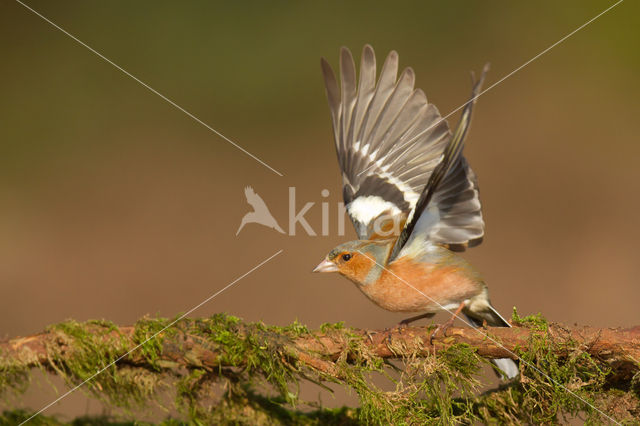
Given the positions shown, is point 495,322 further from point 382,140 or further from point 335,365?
point 382,140

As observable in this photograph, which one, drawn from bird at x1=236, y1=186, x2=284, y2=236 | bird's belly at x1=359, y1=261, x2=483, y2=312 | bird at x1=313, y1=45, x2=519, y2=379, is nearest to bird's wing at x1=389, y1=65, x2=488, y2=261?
bird at x1=313, y1=45, x2=519, y2=379

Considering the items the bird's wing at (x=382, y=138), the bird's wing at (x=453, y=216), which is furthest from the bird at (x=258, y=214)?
the bird's wing at (x=453, y=216)

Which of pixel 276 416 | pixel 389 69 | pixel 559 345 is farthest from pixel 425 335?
pixel 389 69

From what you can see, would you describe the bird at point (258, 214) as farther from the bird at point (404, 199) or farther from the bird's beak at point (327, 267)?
the bird's beak at point (327, 267)

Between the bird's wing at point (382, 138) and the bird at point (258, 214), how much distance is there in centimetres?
330

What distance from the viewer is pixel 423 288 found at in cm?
337

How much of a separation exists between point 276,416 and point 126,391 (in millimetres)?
661

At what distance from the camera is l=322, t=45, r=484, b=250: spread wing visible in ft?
13.7

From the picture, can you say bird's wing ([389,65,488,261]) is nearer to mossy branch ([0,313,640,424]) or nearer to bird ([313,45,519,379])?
bird ([313,45,519,379])

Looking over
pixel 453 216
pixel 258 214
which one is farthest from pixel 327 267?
pixel 258 214

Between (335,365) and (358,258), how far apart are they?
1.08 m

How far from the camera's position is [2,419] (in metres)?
2.57

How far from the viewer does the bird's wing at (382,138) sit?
13.7ft

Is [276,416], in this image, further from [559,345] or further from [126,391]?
[559,345]
